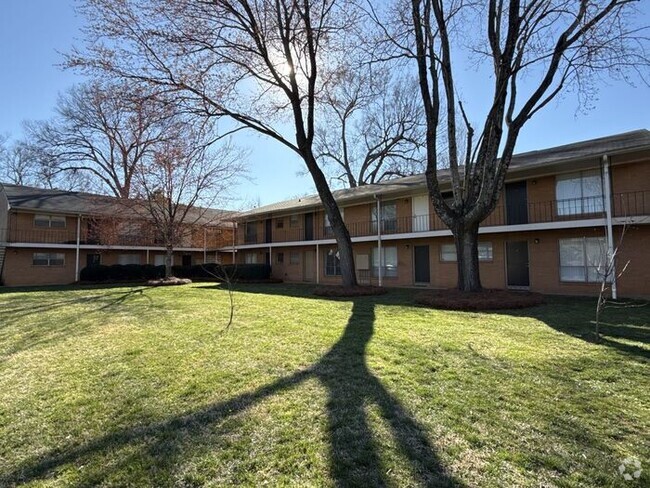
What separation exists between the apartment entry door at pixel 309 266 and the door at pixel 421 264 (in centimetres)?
756

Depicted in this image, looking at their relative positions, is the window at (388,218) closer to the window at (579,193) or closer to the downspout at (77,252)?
the window at (579,193)

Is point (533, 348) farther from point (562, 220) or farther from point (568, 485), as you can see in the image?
point (562, 220)

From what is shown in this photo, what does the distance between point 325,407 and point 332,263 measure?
19629 mm

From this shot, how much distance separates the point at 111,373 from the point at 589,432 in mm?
5407

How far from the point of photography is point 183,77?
13.5 m

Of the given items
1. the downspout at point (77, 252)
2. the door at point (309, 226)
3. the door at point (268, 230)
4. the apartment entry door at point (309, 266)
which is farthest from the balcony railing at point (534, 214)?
the downspout at point (77, 252)

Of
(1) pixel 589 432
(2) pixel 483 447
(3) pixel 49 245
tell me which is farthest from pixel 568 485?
(3) pixel 49 245

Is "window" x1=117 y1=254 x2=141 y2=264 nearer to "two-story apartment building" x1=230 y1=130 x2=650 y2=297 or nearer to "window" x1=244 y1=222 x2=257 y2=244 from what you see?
"window" x1=244 y1=222 x2=257 y2=244

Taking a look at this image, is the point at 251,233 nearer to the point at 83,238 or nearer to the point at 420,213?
the point at 83,238

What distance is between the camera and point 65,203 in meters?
26.0

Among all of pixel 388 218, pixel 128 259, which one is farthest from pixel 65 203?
pixel 388 218

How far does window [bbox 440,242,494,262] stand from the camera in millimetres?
16828

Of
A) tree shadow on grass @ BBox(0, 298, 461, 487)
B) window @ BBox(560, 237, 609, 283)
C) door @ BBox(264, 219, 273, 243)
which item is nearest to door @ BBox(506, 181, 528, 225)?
window @ BBox(560, 237, 609, 283)

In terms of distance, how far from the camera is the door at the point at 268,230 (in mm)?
27516
